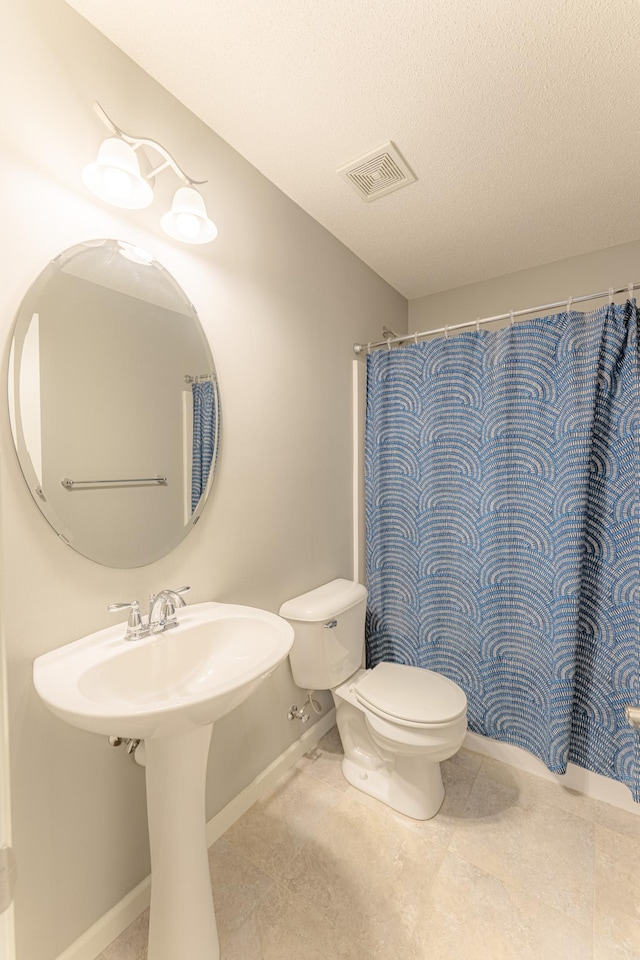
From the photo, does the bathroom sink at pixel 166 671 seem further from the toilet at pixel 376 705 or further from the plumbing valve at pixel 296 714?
the plumbing valve at pixel 296 714

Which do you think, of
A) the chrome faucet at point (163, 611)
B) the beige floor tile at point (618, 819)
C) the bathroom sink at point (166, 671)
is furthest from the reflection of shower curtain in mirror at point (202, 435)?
the beige floor tile at point (618, 819)

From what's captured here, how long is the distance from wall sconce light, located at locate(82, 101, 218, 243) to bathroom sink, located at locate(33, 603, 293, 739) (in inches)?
43.6

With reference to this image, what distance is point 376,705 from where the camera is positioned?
157cm

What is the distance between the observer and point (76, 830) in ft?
3.43

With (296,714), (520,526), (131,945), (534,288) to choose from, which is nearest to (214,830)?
(131,945)

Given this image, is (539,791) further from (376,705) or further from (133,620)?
(133,620)

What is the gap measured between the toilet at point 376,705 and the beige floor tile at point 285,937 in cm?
49

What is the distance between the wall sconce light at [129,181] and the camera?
0.99 meters

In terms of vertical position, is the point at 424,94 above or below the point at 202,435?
above

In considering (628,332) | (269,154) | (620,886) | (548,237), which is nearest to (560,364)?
(628,332)

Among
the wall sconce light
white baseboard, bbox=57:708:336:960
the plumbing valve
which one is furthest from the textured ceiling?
white baseboard, bbox=57:708:336:960

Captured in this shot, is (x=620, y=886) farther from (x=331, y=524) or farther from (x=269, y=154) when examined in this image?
(x=269, y=154)

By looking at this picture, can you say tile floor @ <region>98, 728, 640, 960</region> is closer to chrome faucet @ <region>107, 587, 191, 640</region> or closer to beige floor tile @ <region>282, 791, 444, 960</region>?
beige floor tile @ <region>282, 791, 444, 960</region>

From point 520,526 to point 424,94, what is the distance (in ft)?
5.14
